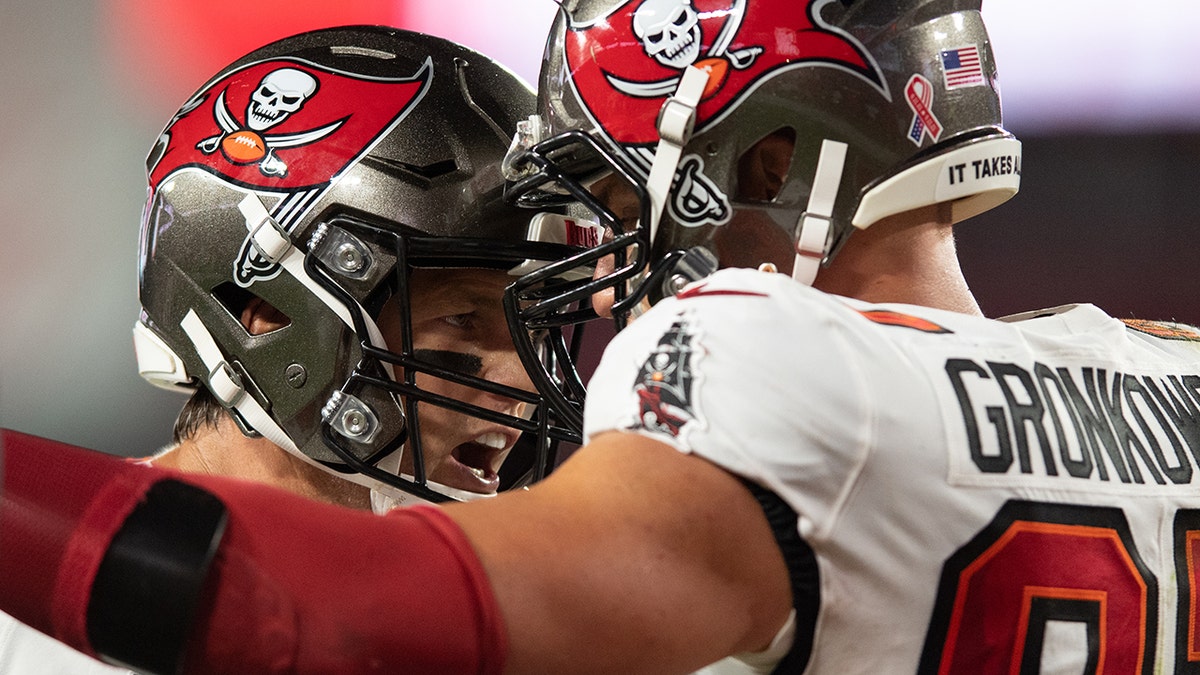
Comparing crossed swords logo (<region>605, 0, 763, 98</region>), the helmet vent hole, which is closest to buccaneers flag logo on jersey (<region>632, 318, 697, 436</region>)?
crossed swords logo (<region>605, 0, 763, 98</region>)

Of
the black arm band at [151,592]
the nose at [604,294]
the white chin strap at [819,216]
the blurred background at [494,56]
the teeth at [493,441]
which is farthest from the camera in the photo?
the blurred background at [494,56]

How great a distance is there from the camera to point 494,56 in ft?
10.7

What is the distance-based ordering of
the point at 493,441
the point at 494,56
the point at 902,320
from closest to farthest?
1. the point at 902,320
2. the point at 493,441
3. the point at 494,56

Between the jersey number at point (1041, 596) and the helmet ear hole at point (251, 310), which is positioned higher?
the helmet ear hole at point (251, 310)

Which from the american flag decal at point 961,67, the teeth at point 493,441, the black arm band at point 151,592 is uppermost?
the american flag decal at point 961,67

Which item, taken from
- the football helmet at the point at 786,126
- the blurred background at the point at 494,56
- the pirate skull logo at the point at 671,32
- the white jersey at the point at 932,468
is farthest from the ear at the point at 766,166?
the blurred background at the point at 494,56

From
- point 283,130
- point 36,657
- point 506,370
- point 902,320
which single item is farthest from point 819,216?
point 36,657

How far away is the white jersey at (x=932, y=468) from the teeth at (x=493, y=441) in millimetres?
1006

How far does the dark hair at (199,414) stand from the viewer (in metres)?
1.81

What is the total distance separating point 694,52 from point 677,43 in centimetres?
2

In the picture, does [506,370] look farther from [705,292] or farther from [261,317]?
[705,292]

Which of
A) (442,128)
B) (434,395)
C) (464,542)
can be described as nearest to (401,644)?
(464,542)

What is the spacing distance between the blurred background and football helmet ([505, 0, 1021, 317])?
1.94 m

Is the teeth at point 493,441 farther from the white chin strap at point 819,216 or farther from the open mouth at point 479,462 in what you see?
the white chin strap at point 819,216
